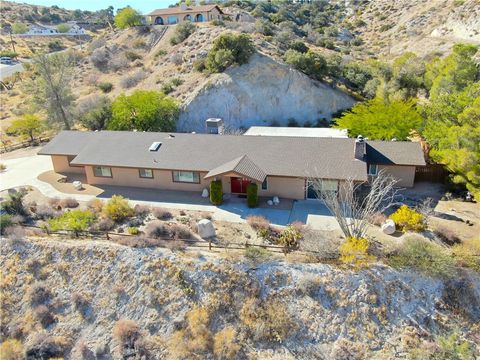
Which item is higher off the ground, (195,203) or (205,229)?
(205,229)

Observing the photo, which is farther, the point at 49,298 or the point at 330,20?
the point at 330,20

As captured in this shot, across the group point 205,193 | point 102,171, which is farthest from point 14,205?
point 205,193

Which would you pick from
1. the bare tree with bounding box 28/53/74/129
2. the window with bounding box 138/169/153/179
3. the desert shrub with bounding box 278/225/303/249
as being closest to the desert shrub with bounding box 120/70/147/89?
the bare tree with bounding box 28/53/74/129

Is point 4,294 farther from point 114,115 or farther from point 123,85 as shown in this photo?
point 123,85

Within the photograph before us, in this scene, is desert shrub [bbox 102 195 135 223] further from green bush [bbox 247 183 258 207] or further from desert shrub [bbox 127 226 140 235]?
green bush [bbox 247 183 258 207]

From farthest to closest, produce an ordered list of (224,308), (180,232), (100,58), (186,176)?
(100,58)
(186,176)
(180,232)
(224,308)

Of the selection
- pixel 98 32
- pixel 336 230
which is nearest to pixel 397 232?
pixel 336 230

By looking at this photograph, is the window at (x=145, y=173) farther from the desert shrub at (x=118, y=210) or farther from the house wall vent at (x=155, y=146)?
the desert shrub at (x=118, y=210)

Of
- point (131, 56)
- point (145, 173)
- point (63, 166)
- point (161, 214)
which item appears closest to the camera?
point (161, 214)

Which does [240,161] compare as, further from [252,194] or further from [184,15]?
[184,15]
